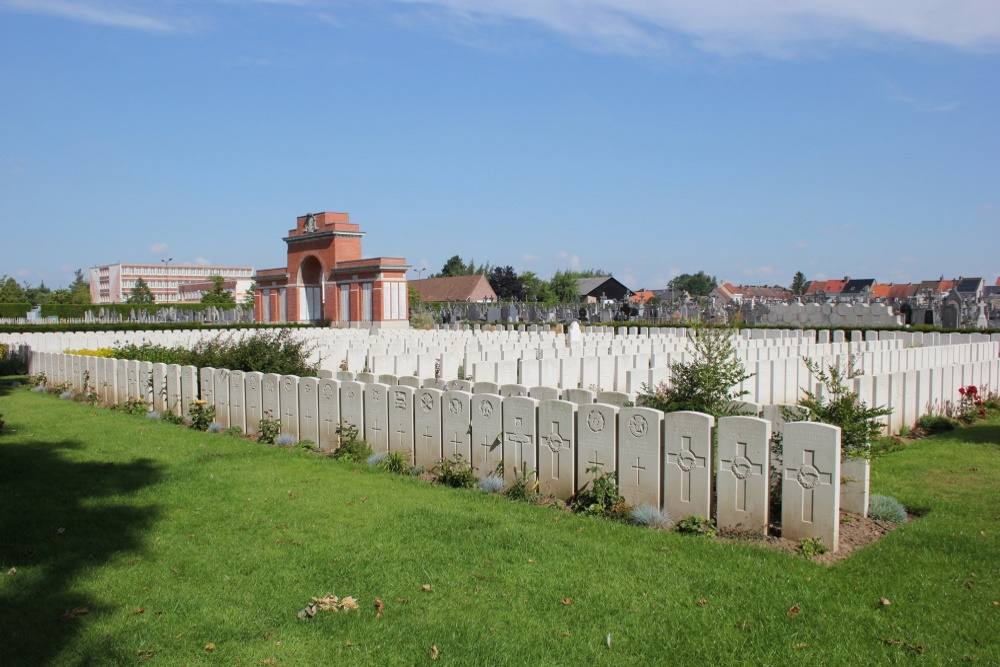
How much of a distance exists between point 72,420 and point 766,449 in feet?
34.6

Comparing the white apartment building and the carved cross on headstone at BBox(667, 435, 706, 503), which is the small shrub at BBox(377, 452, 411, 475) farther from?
the white apartment building

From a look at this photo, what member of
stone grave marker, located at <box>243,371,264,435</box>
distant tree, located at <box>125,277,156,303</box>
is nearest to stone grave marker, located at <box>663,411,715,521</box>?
stone grave marker, located at <box>243,371,264,435</box>

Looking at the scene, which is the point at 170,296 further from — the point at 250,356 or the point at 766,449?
A: the point at 766,449

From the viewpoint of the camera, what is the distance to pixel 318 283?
4909 cm

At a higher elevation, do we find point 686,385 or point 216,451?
point 686,385

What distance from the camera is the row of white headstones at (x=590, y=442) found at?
17.8 feet

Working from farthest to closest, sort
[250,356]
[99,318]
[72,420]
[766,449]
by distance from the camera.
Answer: [99,318], [250,356], [72,420], [766,449]

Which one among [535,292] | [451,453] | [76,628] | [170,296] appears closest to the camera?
[76,628]

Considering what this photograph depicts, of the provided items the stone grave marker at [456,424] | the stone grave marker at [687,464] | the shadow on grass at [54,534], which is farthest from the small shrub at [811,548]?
the shadow on grass at [54,534]

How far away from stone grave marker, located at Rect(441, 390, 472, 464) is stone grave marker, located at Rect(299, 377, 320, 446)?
231cm

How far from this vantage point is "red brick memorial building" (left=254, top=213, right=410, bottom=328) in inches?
1724

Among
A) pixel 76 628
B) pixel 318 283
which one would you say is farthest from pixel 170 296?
pixel 76 628

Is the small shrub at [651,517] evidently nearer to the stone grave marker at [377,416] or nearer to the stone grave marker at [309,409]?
the stone grave marker at [377,416]

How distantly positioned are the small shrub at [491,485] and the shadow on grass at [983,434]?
660cm
